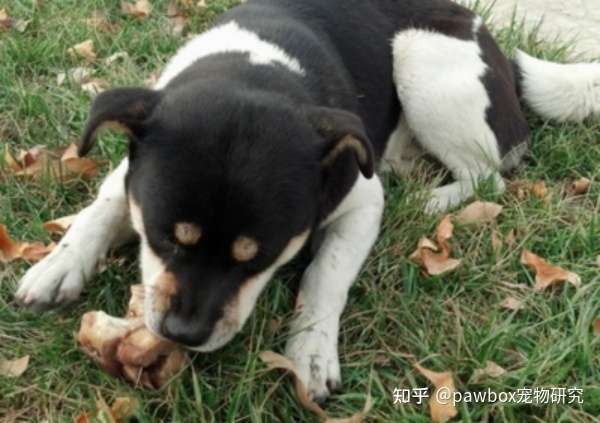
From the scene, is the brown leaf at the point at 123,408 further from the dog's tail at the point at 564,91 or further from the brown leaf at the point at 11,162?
the dog's tail at the point at 564,91

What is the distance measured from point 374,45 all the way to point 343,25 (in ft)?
0.78

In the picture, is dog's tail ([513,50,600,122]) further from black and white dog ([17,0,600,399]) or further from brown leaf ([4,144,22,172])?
brown leaf ([4,144,22,172])

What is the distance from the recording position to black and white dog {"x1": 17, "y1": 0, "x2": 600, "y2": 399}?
9.34 ft

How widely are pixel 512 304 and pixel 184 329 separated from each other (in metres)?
1.68

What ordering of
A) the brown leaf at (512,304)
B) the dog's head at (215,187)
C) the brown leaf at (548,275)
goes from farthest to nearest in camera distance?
the brown leaf at (548,275) → the brown leaf at (512,304) → the dog's head at (215,187)

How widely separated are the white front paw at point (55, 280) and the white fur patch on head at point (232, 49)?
3.25 feet

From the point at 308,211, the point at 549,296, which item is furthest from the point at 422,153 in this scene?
the point at 308,211

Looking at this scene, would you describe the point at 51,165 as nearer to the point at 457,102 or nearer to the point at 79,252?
the point at 79,252

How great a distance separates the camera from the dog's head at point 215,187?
2.78 m

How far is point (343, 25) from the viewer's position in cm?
455

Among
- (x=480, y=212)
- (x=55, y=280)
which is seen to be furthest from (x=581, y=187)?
(x=55, y=280)

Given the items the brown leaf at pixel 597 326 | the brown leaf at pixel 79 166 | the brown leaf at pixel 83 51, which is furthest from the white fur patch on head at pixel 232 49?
the brown leaf at pixel 597 326

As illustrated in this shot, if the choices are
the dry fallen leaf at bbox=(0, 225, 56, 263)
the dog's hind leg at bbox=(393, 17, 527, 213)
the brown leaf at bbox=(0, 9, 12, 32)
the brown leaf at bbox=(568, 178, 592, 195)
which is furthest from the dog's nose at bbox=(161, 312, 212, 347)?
the brown leaf at bbox=(0, 9, 12, 32)

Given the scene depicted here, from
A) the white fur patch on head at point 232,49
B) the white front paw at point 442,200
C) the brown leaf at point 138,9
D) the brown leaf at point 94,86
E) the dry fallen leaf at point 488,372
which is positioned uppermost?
the white fur patch on head at point 232,49
